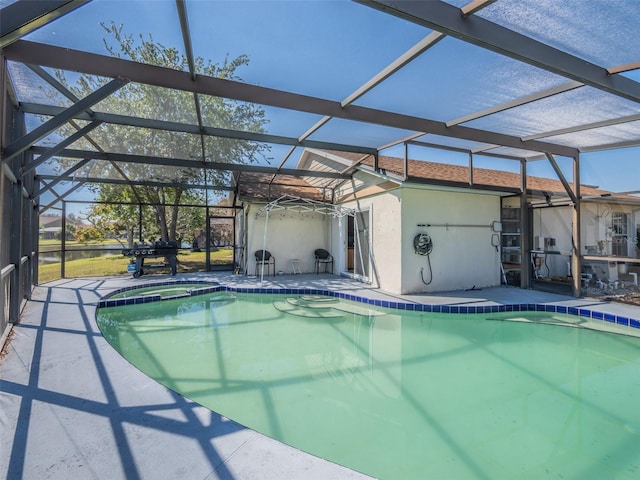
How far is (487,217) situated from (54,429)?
8898mm

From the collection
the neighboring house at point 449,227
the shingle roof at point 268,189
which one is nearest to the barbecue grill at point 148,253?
the neighboring house at point 449,227

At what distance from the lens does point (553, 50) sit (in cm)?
300

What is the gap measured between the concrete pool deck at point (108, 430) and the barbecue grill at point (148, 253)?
19.8 feet

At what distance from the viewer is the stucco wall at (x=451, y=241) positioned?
7152mm

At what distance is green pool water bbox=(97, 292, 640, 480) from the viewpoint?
87.2 inches

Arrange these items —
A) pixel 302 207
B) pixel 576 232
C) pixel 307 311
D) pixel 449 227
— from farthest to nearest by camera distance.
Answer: pixel 302 207, pixel 449 227, pixel 576 232, pixel 307 311

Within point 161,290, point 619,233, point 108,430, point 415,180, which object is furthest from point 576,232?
point 161,290

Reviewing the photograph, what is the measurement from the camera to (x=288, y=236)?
10.5m

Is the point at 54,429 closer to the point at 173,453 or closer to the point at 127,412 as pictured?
the point at 127,412

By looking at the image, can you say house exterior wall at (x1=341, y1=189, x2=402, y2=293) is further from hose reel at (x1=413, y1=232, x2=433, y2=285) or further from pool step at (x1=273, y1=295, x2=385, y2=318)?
pool step at (x1=273, y1=295, x2=385, y2=318)

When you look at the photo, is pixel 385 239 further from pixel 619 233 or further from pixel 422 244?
pixel 619 233

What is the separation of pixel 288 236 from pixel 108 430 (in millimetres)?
8653

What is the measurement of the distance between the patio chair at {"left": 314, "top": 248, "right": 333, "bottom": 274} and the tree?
3.99 metres

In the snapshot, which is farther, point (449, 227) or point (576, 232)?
point (449, 227)
